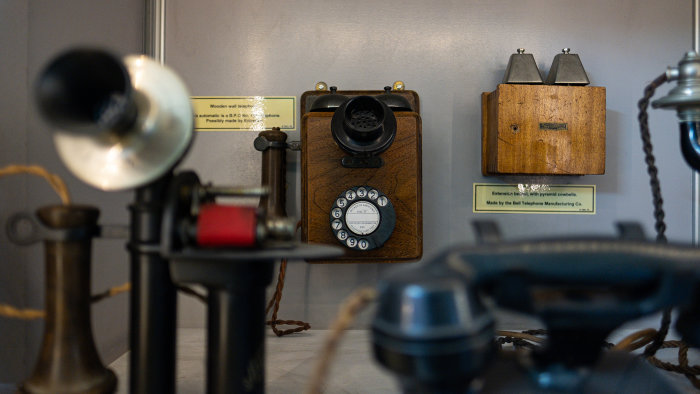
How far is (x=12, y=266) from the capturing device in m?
0.70

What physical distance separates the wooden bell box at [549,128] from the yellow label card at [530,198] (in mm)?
96

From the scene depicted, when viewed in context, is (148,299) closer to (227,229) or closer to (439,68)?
(227,229)

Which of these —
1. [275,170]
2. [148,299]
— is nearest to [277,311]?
[275,170]

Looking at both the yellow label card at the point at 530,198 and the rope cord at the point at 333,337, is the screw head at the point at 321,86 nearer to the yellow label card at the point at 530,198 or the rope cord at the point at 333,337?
the yellow label card at the point at 530,198

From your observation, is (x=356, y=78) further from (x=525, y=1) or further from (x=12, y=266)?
(x=12, y=266)

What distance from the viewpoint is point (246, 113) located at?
113cm

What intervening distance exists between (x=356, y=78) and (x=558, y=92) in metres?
0.44

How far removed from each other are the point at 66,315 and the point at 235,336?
20 cm

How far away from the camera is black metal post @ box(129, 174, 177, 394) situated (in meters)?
0.52

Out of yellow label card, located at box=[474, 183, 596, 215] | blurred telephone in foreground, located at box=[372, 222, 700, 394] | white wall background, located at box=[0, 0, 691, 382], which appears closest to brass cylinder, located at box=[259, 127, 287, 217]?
white wall background, located at box=[0, 0, 691, 382]

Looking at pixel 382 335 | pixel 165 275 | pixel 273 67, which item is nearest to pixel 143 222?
pixel 165 275

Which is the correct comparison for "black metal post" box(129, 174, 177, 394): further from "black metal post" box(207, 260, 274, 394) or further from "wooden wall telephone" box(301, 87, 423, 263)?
"wooden wall telephone" box(301, 87, 423, 263)

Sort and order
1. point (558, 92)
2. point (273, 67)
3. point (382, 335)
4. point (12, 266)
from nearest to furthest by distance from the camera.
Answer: point (382, 335)
point (12, 266)
point (558, 92)
point (273, 67)

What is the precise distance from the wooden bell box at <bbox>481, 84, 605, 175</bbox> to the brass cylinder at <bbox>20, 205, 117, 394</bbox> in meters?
0.81
